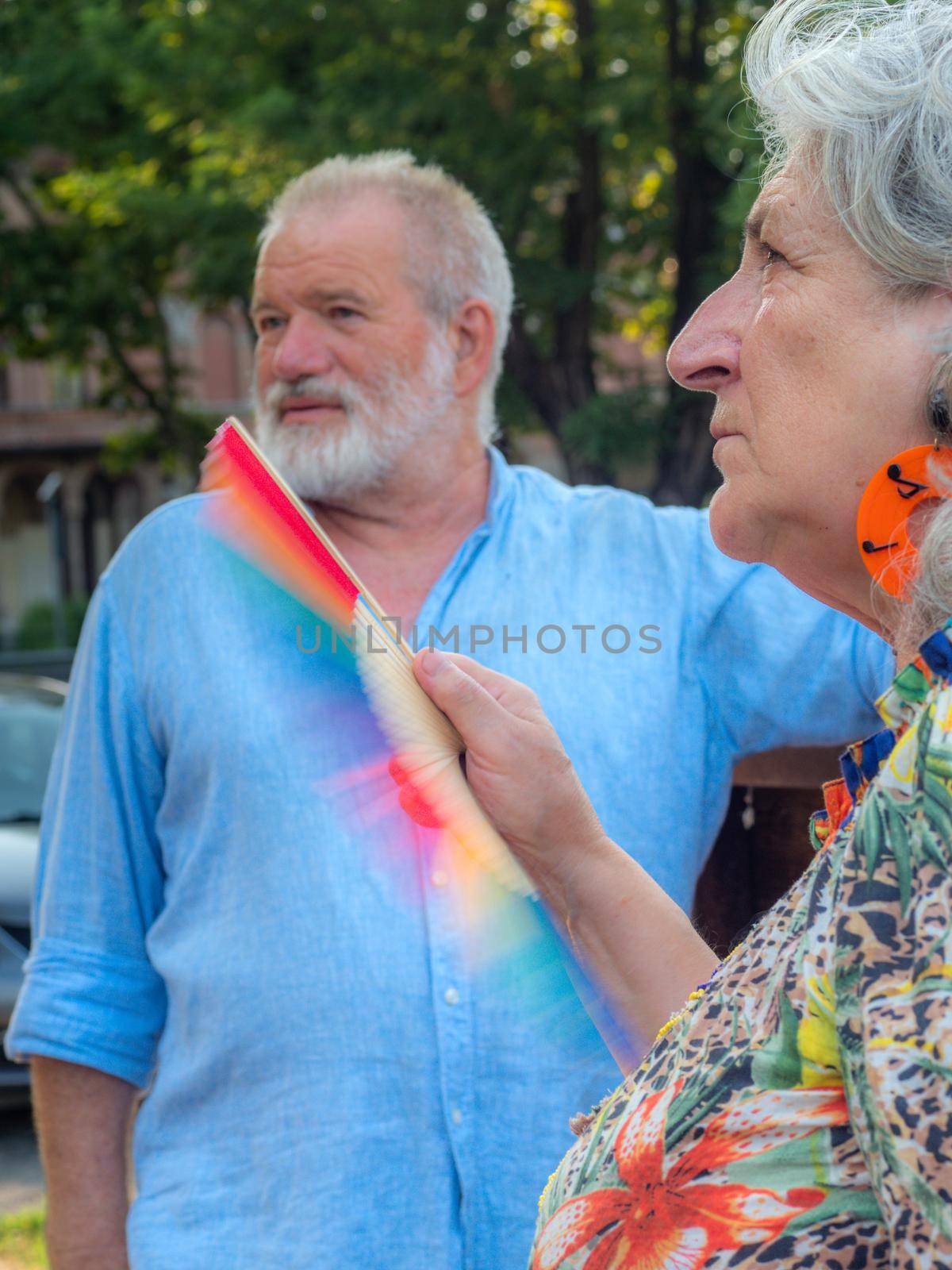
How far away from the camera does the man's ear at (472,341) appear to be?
101 inches

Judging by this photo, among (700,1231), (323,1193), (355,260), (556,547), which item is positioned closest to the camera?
(700,1231)

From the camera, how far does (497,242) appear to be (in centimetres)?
266

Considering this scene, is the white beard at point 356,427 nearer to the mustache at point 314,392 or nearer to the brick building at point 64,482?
the mustache at point 314,392

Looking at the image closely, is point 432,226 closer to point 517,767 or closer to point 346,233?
point 346,233

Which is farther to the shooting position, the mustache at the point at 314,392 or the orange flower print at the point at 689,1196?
the mustache at the point at 314,392

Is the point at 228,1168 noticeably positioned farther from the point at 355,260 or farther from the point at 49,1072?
the point at 355,260

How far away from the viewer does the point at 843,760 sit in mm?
1036

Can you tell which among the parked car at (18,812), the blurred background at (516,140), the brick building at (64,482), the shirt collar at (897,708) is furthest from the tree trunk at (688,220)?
the brick building at (64,482)

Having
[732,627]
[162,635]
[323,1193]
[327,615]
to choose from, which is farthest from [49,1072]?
[732,627]

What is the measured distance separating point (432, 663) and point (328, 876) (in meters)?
0.69

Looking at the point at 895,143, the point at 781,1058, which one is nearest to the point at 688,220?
the point at 895,143

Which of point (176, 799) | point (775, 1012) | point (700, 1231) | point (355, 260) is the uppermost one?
point (355, 260)

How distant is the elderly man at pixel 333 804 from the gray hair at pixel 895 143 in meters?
0.91

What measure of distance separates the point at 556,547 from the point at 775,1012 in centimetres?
138
